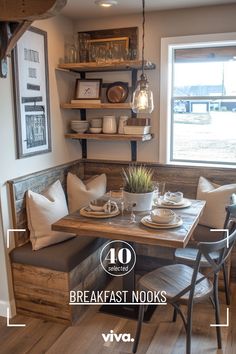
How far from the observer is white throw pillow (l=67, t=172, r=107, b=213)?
3.24m

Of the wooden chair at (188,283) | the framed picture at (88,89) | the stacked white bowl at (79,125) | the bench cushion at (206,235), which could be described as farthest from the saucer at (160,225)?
the framed picture at (88,89)

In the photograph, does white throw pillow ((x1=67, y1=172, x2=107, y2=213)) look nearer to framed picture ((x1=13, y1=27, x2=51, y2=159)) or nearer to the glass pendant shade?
framed picture ((x1=13, y1=27, x2=51, y2=159))

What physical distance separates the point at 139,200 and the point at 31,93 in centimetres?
122

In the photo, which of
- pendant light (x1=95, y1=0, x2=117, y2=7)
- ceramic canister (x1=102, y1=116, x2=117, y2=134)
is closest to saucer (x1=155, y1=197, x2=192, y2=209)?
ceramic canister (x1=102, y1=116, x2=117, y2=134)

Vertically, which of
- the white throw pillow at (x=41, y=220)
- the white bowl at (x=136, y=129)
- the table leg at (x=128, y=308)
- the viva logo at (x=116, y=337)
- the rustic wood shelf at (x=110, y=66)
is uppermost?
the rustic wood shelf at (x=110, y=66)

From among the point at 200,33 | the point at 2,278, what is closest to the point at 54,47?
the point at 200,33

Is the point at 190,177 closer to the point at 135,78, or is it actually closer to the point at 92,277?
the point at 135,78

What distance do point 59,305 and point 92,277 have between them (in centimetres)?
39

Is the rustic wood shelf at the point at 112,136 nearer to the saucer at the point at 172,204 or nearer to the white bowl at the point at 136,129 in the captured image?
the white bowl at the point at 136,129

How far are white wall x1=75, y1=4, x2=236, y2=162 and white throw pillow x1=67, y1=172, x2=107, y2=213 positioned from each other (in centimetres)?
44

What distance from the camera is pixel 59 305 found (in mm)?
2557

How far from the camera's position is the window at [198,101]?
315cm

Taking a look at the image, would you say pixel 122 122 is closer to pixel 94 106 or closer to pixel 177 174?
pixel 94 106

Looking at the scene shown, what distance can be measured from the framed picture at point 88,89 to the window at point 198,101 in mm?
630
